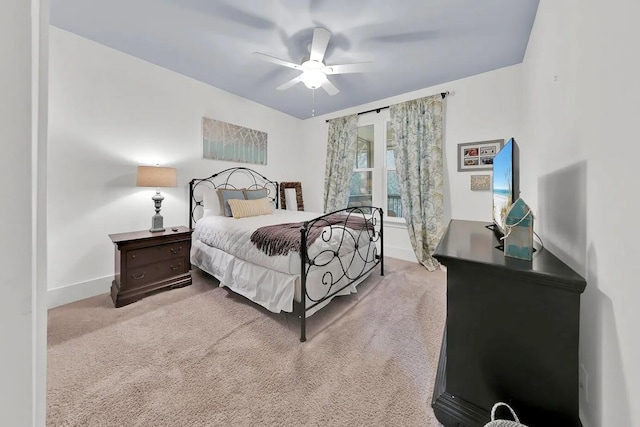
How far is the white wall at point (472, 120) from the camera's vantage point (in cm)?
302

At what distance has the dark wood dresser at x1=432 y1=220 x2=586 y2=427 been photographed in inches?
36.4

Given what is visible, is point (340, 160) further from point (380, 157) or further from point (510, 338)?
point (510, 338)

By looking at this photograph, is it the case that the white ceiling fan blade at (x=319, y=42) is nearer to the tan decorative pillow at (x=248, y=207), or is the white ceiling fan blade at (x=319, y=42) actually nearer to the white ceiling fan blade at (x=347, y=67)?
the white ceiling fan blade at (x=347, y=67)

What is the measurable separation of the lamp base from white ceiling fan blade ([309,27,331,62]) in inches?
95.6

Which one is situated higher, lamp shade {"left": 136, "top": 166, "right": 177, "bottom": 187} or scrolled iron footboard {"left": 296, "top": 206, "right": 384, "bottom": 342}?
lamp shade {"left": 136, "top": 166, "right": 177, "bottom": 187}

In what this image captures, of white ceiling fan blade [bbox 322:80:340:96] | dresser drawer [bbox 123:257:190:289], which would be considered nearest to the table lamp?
dresser drawer [bbox 123:257:190:289]

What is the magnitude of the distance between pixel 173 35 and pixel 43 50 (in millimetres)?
2768

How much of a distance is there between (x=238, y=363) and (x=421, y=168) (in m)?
3.24

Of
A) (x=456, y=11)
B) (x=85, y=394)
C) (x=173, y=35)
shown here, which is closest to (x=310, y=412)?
(x=85, y=394)

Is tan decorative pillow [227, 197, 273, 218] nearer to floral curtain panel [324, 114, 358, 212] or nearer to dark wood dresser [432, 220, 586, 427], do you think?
floral curtain panel [324, 114, 358, 212]

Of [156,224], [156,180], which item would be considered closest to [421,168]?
[156,180]

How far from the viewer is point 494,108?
3.12m

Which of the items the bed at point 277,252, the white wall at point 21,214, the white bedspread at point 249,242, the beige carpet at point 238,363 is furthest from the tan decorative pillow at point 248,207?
the white wall at point 21,214

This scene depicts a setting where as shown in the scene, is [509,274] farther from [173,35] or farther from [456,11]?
[173,35]
